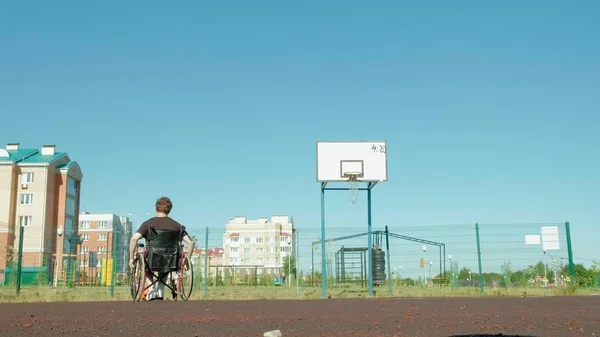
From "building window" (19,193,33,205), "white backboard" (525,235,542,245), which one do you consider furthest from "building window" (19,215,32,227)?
"white backboard" (525,235,542,245)

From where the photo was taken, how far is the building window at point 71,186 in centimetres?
6059

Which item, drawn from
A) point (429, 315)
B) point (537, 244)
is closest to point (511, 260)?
point (537, 244)

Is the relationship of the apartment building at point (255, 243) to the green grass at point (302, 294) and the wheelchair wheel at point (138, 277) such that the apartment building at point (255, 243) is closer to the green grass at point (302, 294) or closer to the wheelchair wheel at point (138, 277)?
the green grass at point (302, 294)

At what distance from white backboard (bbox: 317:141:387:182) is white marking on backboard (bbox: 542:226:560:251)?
4612mm

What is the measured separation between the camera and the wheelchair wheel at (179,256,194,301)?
27.7 ft

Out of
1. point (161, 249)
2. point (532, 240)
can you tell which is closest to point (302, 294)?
point (532, 240)

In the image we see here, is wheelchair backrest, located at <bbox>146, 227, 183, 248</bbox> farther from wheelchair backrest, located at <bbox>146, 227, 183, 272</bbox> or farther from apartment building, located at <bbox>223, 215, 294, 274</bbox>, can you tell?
apartment building, located at <bbox>223, 215, 294, 274</bbox>

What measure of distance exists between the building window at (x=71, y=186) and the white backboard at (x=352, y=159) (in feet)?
153

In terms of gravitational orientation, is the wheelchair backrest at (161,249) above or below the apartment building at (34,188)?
below

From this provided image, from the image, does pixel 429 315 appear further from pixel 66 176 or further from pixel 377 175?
pixel 66 176

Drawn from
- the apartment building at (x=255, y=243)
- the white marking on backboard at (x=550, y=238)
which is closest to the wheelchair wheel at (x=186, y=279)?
the white marking on backboard at (x=550, y=238)

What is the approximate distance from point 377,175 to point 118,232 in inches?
292

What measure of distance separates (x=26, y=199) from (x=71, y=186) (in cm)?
500

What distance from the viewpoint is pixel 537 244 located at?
1659cm
